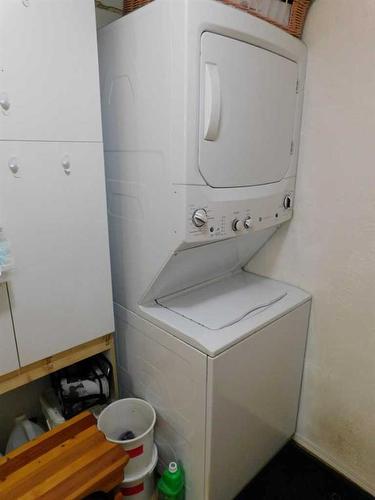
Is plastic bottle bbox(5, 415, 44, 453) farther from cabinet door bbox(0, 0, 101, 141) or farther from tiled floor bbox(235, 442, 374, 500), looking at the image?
cabinet door bbox(0, 0, 101, 141)

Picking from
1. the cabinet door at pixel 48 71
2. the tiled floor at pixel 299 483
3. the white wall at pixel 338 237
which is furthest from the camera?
the tiled floor at pixel 299 483

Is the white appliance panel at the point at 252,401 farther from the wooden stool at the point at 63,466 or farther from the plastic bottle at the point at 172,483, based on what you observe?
the wooden stool at the point at 63,466

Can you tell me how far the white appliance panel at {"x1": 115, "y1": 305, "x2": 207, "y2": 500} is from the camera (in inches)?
55.7

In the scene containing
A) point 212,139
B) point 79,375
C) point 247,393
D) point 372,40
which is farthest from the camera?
point 79,375

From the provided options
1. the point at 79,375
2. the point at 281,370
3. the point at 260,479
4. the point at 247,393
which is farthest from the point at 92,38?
the point at 260,479

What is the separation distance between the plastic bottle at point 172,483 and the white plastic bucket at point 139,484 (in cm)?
7

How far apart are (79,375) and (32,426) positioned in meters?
0.37

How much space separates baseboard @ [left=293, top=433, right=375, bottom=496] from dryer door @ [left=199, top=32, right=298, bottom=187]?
5.36ft

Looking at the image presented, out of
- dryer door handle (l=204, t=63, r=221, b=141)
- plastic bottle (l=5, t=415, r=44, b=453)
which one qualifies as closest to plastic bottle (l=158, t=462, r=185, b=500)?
plastic bottle (l=5, t=415, r=44, b=453)

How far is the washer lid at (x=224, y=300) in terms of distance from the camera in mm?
1537

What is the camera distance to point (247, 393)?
155 cm

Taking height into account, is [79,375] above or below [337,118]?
below

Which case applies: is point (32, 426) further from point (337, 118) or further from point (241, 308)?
point (337, 118)

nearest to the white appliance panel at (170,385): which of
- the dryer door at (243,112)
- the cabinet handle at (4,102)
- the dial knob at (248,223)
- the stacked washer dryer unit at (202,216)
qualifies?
the stacked washer dryer unit at (202,216)
